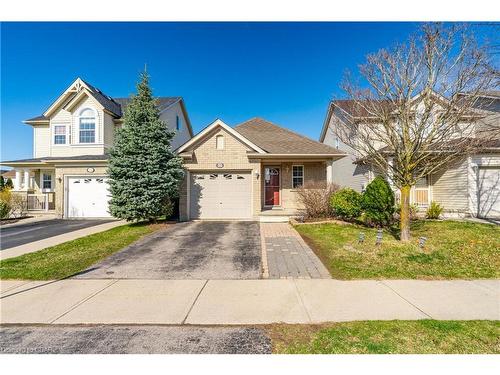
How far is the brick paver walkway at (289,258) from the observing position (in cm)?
561

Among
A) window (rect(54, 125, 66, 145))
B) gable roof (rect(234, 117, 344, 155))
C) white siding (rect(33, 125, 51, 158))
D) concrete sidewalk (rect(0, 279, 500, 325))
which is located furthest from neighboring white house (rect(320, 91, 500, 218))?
white siding (rect(33, 125, 51, 158))

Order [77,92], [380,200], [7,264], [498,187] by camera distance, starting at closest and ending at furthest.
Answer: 1. [7,264]
2. [380,200]
3. [498,187]
4. [77,92]

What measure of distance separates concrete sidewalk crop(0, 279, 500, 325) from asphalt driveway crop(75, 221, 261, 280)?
463 millimetres

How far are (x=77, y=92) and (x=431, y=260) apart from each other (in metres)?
21.3

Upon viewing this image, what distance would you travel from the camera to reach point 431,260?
249 inches

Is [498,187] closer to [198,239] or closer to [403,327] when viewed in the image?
[403,327]

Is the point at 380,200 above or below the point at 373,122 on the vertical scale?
below

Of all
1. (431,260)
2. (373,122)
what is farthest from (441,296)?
(373,122)

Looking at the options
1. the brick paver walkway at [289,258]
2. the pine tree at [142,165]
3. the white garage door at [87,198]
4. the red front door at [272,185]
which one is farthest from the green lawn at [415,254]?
the white garage door at [87,198]

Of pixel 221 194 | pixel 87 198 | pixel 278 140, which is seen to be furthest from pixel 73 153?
pixel 278 140

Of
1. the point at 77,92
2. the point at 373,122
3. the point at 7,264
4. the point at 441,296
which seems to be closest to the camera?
the point at 441,296

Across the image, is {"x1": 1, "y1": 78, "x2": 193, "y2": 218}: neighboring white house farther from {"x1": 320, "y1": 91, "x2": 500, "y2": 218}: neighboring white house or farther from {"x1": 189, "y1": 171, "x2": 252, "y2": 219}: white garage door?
{"x1": 320, "y1": 91, "x2": 500, "y2": 218}: neighboring white house

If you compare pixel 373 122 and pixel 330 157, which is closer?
pixel 373 122

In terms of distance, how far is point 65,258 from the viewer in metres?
6.78
